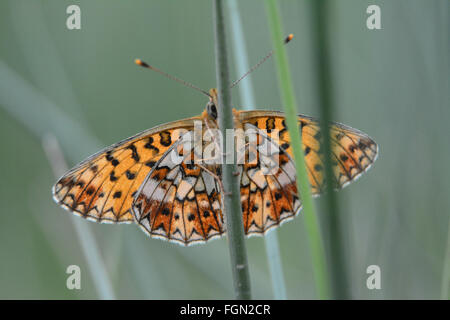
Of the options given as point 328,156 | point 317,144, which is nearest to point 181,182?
point 317,144

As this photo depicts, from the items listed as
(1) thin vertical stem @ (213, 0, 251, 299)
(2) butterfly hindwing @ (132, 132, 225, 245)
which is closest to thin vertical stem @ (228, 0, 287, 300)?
(1) thin vertical stem @ (213, 0, 251, 299)

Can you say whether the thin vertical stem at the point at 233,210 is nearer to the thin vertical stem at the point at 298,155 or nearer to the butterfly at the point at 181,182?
the thin vertical stem at the point at 298,155

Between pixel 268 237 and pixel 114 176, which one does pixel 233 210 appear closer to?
pixel 268 237

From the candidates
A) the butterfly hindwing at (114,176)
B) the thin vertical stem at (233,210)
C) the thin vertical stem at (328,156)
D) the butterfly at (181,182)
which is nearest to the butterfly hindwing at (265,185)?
the butterfly at (181,182)

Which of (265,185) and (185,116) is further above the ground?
(185,116)

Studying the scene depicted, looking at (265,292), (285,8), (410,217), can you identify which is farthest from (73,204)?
(285,8)

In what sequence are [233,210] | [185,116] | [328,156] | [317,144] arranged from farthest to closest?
→ [185,116], [317,144], [233,210], [328,156]

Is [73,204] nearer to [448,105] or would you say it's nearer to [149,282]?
[149,282]
